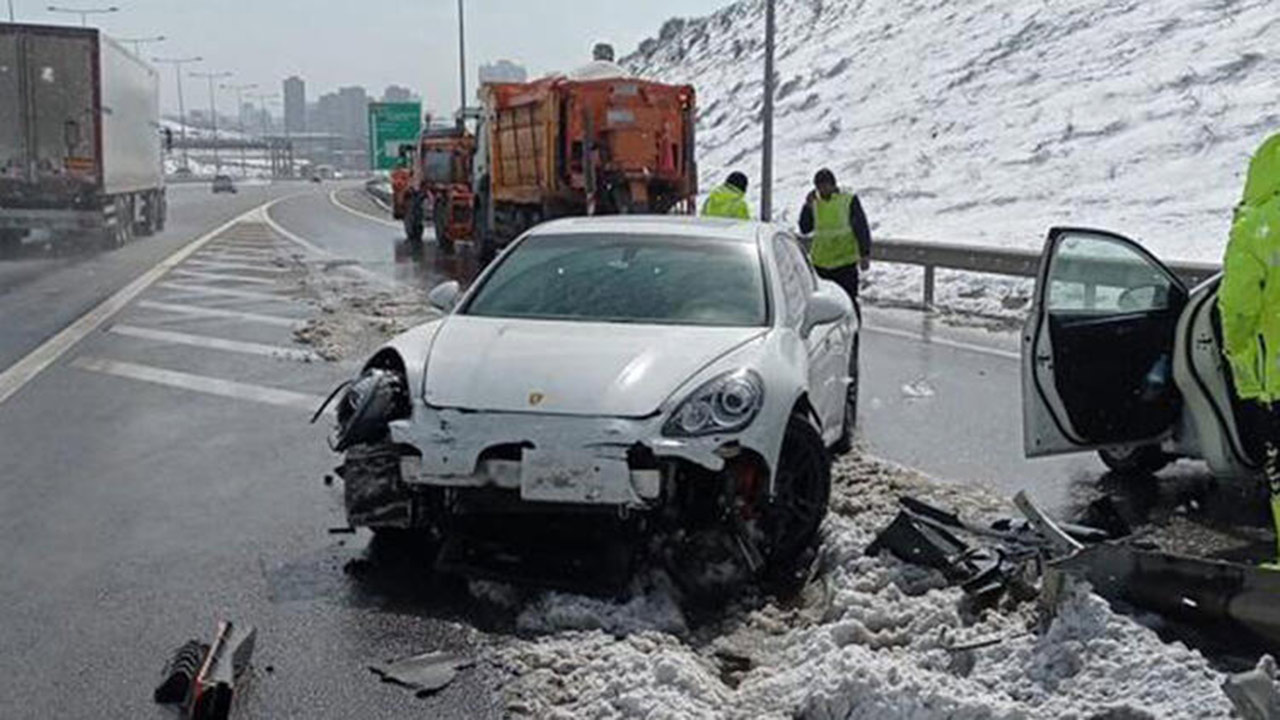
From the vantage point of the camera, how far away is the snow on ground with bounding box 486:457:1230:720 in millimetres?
3881

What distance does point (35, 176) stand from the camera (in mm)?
25109

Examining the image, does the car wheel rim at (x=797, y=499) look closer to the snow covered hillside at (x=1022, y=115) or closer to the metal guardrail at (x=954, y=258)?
the metal guardrail at (x=954, y=258)

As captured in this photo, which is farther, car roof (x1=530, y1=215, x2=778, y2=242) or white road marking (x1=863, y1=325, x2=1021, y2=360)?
white road marking (x1=863, y1=325, x2=1021, y2=360)

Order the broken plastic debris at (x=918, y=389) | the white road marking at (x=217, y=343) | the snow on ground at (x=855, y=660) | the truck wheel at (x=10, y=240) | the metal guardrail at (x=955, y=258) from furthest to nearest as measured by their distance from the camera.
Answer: the truck wheel at (x=10, y=240), the metal guardrail at (x=955, y=258), the white road marking at (x=217, y=343), the broken plastic debris at (x=918, y=389), the snow on ground at (x=855, y=660)

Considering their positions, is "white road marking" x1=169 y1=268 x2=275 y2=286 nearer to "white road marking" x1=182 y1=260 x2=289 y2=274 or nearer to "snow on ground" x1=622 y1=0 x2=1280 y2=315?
"white road marking" x1=182 y1=260 x2=289 y2=274

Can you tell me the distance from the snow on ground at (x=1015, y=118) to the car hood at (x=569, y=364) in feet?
34.3

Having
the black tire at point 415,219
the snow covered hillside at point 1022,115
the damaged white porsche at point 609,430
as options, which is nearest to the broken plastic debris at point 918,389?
the damaged white porsche at point 609,430

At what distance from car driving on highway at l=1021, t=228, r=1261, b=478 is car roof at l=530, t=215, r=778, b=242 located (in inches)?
59.5

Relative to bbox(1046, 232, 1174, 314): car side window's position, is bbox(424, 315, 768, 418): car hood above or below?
below

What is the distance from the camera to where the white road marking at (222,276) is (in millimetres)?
19109

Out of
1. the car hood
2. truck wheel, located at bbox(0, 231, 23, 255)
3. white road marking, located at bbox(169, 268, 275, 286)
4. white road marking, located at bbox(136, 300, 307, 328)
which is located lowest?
white road marking, located at bbox(136, 300, 307, 328)

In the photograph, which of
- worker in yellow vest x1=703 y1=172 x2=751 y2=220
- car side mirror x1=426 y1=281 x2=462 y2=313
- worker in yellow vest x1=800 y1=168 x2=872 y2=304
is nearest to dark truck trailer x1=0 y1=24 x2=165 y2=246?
worker in yellow vest x1=703 y1=172 x2=751 y2=220

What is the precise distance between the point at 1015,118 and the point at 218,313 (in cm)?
2316

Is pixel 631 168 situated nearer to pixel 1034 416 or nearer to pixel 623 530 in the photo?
pixel 1034 416
